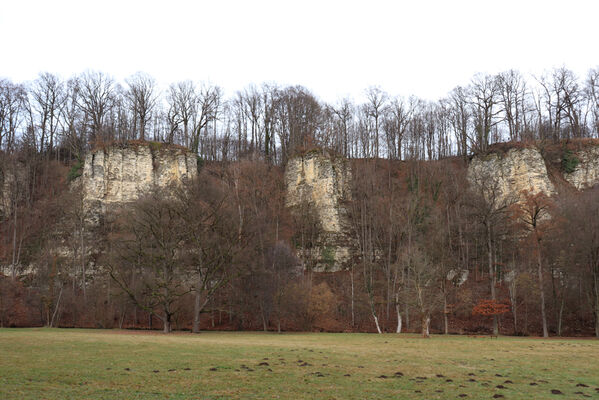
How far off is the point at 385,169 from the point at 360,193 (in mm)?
12809

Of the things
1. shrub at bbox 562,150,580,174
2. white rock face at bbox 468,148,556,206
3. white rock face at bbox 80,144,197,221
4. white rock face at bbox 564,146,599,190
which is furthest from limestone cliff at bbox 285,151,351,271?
white rock face at bbox 564,146,599,190

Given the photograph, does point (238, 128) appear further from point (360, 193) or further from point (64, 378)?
point (64, 378)

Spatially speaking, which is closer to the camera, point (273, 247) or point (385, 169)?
point (273, 247)

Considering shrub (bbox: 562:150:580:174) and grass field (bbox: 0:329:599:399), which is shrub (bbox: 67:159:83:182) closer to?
grass field (bbox: 0:329:599:399)

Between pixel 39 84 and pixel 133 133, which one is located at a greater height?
pixel 39 84

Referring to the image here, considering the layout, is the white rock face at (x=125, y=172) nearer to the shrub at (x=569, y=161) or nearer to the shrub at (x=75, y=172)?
the shrub at (x=75, y=172)

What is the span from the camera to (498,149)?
2445 inches

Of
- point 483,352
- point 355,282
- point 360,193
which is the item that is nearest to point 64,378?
point 483,352

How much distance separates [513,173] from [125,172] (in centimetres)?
4821

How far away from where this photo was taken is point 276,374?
13672 mm

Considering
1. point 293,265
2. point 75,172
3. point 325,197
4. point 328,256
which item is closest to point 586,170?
point 325,197

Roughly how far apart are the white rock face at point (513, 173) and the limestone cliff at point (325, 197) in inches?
656

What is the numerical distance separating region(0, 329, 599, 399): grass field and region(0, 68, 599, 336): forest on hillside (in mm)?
17389

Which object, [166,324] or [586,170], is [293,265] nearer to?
[166,324]
